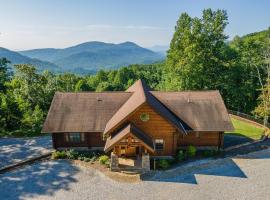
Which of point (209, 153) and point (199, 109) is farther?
point (199, 109)

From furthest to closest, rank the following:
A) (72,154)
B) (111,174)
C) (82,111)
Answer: (82,111), (72,154), (111,174)

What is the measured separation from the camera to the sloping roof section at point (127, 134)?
23188 mm

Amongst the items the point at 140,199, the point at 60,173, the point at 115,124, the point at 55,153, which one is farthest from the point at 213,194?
the point at 55,153

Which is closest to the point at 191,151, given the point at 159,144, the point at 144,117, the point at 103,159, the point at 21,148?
the point at 159,144

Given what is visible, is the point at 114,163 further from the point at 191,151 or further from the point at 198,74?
the point at 198,74

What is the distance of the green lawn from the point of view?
32.4 metres

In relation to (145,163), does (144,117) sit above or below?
above

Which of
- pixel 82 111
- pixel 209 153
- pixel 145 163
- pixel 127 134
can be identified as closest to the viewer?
pixel 127 134

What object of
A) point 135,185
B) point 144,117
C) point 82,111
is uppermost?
point 82,111

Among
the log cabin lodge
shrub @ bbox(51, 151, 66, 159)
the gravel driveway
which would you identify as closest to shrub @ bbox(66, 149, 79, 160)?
shrub @ bbox(51, 151, 66, 159)

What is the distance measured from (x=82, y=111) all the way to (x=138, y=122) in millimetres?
6780

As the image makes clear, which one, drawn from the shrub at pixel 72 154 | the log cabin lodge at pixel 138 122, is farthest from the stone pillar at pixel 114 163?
the shrub at pixel 72 154

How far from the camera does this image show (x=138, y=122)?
25125 millimetres

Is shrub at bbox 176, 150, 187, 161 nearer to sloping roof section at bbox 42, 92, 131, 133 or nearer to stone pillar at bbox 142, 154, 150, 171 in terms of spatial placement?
stone pillar at bbox 142, 154, 150, 171
